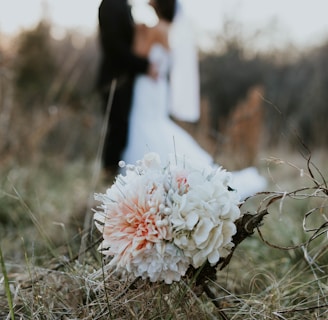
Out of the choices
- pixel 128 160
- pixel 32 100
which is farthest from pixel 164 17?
pixel 32 100

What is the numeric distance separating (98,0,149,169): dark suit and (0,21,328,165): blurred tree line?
84 cm

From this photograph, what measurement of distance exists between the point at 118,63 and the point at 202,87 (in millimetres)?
8461

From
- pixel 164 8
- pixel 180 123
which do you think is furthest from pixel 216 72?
pixel 164 8

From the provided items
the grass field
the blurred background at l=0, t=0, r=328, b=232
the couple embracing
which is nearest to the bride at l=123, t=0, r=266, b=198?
the couple embracing

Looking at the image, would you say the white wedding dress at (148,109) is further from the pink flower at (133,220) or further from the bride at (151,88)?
the pink flower at (133,220)

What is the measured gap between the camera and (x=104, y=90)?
14.0 feet

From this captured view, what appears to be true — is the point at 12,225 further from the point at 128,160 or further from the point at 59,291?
the point at 59,291

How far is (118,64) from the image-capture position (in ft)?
13.7

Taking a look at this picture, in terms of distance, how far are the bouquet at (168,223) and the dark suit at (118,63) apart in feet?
10.1

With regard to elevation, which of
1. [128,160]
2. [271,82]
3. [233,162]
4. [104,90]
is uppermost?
[104,90]

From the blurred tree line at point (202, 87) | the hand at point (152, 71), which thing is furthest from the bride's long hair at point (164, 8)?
the blurred tree line at point (202, 87)

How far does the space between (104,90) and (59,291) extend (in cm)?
297

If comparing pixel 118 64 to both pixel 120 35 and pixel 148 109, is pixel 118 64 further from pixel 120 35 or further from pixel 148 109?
pixel 148 109

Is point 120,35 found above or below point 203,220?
below
